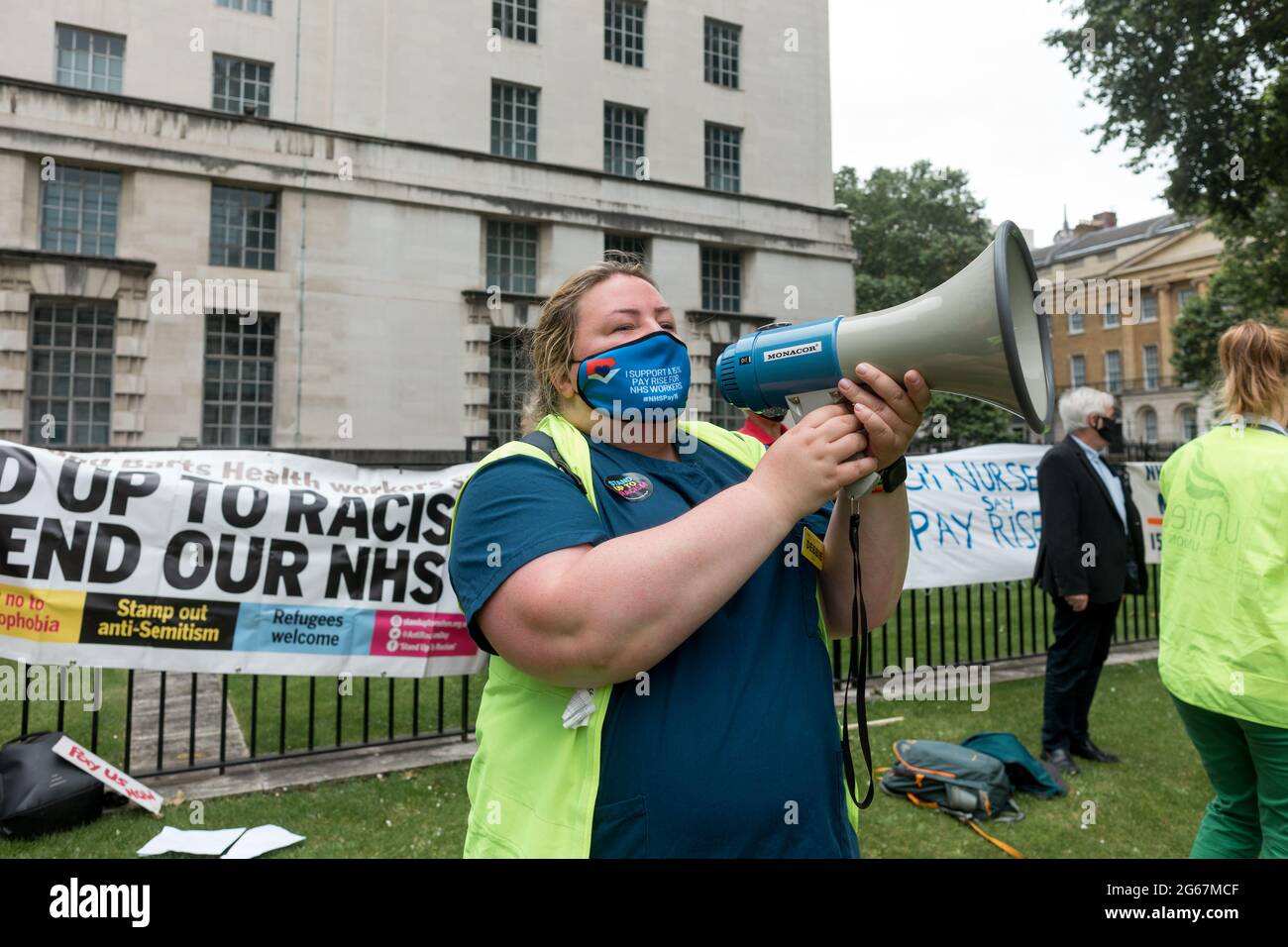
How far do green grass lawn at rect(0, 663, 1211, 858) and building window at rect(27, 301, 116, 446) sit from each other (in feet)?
64.1

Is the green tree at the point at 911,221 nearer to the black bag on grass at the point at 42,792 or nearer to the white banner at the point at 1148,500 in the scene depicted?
the white banner at the point at 1148,500

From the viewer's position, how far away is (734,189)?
97.6 feet

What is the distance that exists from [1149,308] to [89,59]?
6083 cm

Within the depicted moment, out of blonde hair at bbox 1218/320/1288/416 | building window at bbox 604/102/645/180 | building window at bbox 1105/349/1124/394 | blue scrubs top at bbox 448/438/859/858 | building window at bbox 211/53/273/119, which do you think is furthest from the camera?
building window at bbox 1105/349/1124/394

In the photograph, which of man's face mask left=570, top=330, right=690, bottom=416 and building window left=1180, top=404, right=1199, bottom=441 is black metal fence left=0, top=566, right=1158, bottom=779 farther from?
building window left=1180, top=404, right=1199, bottom=441

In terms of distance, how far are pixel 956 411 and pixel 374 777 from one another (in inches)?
1392

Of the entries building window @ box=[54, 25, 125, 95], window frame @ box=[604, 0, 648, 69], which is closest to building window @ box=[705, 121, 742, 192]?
window frame @ box=[604, 0, 648, 69]

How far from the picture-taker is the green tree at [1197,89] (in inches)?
613

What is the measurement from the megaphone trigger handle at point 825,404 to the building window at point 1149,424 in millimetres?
65362

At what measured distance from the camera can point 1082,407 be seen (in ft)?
18.5

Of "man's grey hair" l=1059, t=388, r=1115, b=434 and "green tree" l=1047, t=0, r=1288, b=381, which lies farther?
"green tree" l=1047, t=0, r=1288, b=381

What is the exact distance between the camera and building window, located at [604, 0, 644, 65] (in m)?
27.3
